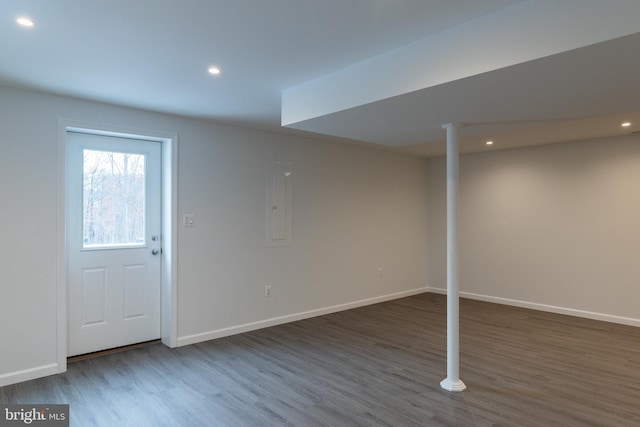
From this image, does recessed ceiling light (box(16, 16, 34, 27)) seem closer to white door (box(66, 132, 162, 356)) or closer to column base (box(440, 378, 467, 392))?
white door (box(66, 132, 162, 356))

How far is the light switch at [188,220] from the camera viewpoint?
4129mm

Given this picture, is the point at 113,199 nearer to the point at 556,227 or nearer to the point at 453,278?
the point at 453,278

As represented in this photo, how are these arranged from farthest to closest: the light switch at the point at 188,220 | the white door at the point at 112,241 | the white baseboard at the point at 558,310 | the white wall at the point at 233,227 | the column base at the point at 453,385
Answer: the white baseboard at the point at 558,310
the light switch at the point at 188,220
the white door at the point at 112,241
the white wall at the point at 233,227
the column base at the point at 453,385

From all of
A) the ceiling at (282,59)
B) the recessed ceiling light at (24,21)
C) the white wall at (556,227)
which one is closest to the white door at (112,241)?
the ceiling at (282,59)

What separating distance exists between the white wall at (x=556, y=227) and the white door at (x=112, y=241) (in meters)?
4.63

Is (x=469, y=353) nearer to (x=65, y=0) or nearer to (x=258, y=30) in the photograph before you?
(x=258, y=30)

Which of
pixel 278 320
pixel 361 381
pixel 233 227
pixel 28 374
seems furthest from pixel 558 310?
pixel 28 374

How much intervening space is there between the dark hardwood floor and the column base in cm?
5

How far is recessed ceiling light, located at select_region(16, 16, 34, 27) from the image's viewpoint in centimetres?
204

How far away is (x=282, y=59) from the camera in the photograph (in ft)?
8.55

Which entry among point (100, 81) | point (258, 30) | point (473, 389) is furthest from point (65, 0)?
point (473, 389)

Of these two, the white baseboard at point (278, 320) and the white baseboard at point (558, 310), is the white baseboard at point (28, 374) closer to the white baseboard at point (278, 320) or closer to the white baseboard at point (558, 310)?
the white baseboard at point (278, 320)

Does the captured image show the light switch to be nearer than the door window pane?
No

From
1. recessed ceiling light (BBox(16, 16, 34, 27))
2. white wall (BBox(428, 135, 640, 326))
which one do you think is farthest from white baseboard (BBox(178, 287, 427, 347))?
recessed ceiling light (BBox(16, 16, 34, 27))
